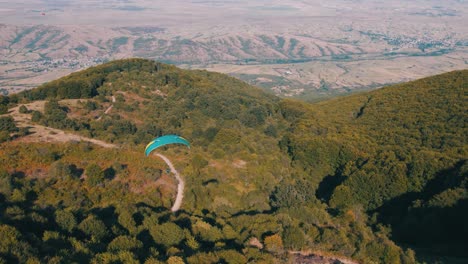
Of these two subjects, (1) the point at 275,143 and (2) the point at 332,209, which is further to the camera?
(1) the point at 275,143

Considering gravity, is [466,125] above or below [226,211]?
above

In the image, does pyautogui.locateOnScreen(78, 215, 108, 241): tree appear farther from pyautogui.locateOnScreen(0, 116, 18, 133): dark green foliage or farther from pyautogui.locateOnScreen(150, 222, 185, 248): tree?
pyautogui.locateOnScreen(0, 116, 18, 133): dark green foliage

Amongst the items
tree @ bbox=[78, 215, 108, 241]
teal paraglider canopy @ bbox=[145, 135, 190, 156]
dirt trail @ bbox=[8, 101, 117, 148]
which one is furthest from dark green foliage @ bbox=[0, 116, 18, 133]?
tree @ bbox=[78, 215, 108, 241]

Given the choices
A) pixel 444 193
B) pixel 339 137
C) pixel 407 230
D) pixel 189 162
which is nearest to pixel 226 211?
pixel 189 162

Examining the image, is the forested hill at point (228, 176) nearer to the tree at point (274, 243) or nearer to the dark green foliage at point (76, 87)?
the tree at point (274, 243)

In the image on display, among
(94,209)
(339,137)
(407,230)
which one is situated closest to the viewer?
(94,209)

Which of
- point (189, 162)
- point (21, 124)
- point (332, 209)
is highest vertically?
point (21, 124)

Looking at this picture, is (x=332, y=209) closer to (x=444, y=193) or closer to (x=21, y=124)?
(x=444, y=193)

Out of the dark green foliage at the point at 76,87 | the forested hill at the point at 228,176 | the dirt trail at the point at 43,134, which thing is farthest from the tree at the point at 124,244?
the dark green foliage at the point at 76,87

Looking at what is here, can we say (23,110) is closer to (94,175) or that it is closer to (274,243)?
(94,175)
